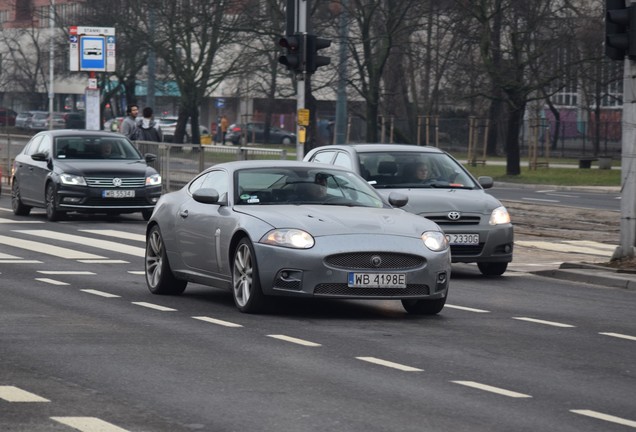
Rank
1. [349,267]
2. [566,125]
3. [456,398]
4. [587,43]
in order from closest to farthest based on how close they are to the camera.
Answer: [456,398], [349,267], [587,43], [566,125]

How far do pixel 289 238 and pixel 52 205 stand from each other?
1396cm

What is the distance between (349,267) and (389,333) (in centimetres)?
91

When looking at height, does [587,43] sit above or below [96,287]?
above

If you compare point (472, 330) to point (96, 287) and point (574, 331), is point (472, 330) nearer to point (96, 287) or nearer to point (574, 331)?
point (574, 331)

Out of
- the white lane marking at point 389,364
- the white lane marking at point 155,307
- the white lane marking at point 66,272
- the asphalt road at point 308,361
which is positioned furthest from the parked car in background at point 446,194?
the white lane marking at point 389,364

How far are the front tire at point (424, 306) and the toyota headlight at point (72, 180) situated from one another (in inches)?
519

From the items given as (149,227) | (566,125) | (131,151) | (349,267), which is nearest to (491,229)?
(149,227)

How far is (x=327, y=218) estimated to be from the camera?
12.4m

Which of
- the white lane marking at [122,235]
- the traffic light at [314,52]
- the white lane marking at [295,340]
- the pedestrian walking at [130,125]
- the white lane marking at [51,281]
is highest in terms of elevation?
the traffic light at [314,52]

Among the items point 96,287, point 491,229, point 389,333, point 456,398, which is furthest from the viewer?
point 491,229

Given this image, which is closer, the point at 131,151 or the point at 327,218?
the point at 327,218

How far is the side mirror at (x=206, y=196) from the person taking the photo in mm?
13195

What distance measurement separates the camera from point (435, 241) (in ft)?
41.1

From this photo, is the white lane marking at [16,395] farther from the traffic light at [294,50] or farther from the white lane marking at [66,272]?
the traffic light at [294,50]
